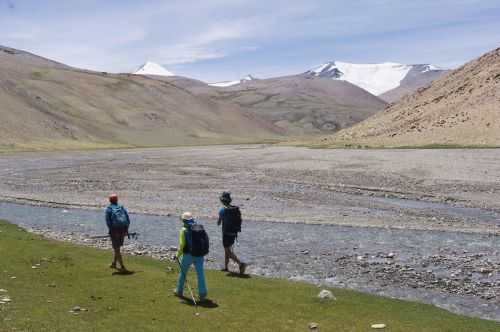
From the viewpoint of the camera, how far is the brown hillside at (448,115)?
9544 cm

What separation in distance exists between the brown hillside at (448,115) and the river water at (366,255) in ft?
205

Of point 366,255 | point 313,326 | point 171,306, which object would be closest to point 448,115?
point 366,255

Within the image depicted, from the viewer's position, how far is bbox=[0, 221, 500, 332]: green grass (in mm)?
13484

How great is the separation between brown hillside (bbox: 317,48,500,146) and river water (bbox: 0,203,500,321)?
62.5m

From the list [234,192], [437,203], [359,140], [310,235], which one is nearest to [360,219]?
[310,235]

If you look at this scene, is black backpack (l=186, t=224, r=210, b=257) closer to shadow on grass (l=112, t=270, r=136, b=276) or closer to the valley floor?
shadow on grass (l=112, t=270, r=136, b=276)

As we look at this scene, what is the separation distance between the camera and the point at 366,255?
23766mm

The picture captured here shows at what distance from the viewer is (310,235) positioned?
2908cm

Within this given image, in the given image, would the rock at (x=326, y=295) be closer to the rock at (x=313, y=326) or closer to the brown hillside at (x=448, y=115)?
the rock at (x=313, y=326)

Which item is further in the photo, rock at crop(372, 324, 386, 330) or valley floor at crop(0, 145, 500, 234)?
valley floor at crop(0, 145, 500, 234)

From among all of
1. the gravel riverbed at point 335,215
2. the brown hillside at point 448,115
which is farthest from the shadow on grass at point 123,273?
the brown hillside at point 448,115

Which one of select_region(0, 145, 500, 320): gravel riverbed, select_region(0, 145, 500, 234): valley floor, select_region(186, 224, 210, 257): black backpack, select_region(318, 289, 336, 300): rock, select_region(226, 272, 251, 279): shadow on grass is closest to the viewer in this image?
select_region(186, 224, 210, 257): black backpack

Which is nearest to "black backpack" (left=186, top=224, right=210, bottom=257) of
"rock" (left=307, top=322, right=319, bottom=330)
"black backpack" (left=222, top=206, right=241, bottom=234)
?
"rock" (left=307, top=322, right=319, bottom=330)

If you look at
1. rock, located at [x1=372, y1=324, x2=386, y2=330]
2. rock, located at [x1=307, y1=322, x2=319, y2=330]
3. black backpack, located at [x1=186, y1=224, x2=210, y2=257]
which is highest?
black backpack, located at [x1=186, y1=224, x2=210, y2=257]
